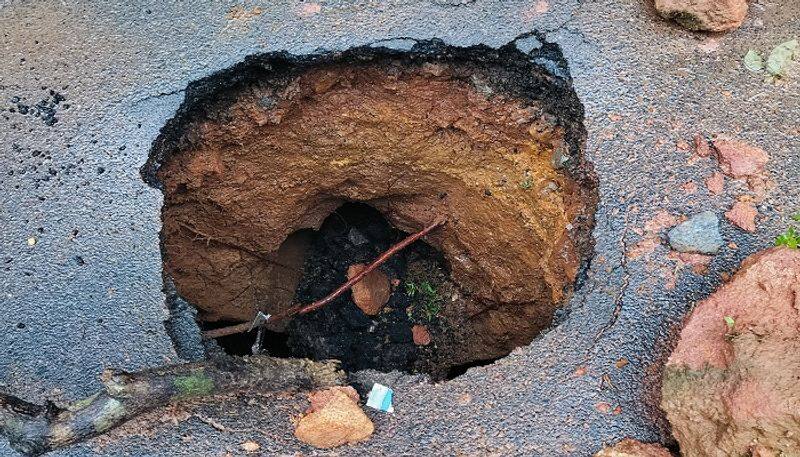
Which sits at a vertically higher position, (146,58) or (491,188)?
(146,58)

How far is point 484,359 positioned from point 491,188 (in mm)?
1155

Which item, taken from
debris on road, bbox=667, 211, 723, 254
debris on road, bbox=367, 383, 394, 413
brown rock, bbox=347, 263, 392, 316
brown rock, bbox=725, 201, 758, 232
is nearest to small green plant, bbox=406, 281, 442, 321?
brown rock, bbox=347, 263, 392, 316

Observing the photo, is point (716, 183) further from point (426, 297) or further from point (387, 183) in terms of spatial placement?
point (426, 297)

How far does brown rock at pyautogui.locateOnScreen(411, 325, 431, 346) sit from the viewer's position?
14.2 ft

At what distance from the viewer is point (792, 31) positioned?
3133 millimetres

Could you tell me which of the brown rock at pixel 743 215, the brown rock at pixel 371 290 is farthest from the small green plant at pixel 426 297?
the brown rock at pixel 743 215

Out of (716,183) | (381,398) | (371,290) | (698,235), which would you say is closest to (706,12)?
(716,183)

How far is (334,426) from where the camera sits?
7.93 ft

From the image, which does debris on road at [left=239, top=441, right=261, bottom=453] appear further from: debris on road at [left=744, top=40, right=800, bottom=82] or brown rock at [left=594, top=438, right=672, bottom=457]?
debris on road at [left=744, top=40, right=800, bottom=82]

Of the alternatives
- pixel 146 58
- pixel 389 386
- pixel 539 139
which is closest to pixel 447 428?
pixel 389 386

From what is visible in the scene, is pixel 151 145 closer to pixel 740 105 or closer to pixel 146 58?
pixel 146 58

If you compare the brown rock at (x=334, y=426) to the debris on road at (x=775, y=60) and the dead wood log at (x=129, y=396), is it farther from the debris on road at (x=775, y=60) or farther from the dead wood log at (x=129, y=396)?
the debris on road at (x=775, y=60)

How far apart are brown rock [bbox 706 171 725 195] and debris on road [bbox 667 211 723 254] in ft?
0.38

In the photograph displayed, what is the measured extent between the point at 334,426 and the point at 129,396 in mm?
698
